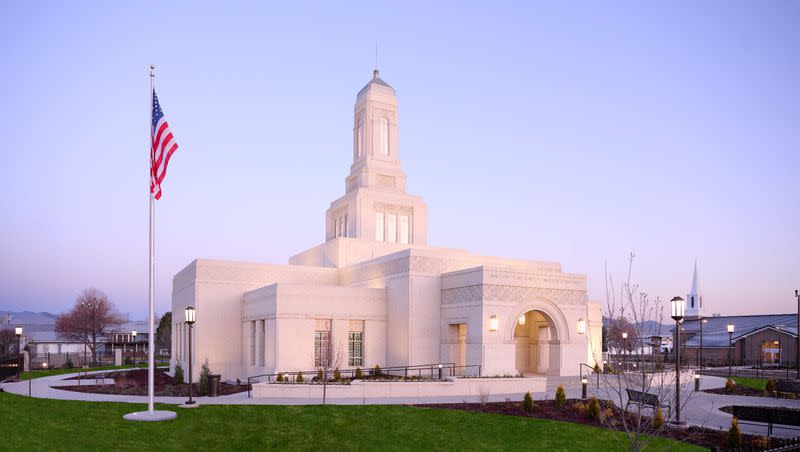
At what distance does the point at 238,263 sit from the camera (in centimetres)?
3900

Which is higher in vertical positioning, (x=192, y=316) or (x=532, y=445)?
(x=192, y=316)

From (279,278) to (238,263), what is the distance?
2.62m

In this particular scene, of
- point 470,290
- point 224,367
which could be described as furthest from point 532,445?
point 224,367

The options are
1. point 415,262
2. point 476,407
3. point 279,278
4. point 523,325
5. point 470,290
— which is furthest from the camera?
point 279,278

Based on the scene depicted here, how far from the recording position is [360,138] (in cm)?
4525

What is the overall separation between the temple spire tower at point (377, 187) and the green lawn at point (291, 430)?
22.6 meters

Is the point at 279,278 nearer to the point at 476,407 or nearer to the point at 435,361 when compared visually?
the point at 435,361

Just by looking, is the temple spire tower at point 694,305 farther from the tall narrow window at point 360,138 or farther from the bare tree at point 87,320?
the bare tree at point 87,320

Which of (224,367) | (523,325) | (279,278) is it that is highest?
(279,278)

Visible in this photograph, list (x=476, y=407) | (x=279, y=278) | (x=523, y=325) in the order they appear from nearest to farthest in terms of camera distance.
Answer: (x=476, y=407) → (x=523, y=325) → (x=279, y=278)

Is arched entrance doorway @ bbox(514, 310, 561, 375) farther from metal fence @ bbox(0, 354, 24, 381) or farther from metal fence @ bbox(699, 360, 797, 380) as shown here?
metal fence @ bbox(0, 354, 24, 381)

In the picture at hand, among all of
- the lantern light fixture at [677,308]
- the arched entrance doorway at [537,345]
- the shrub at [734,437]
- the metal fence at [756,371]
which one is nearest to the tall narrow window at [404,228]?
the arched entrance doorway at [537,345]

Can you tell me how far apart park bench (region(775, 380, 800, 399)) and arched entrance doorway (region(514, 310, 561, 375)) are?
9.37m

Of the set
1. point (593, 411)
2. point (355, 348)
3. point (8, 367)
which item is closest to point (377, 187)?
point (355, 348)
